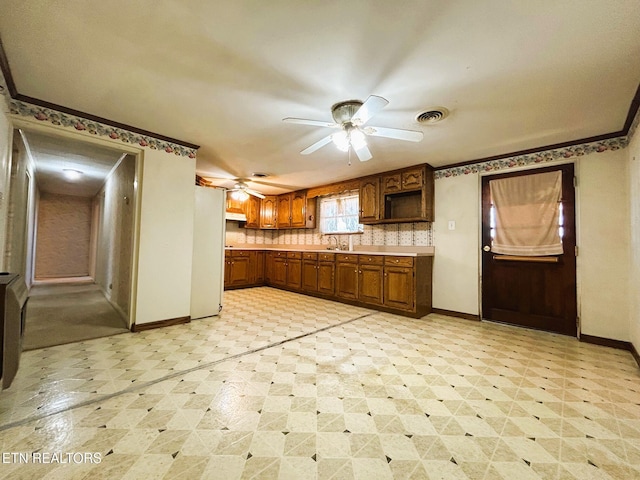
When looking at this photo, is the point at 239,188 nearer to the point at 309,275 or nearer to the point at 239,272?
the point at 239,272

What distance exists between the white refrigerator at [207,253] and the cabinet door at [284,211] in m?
2.63

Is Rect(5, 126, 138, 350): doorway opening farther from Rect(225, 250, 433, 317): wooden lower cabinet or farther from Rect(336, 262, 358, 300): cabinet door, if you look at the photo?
Rect(336, 262, 358, 300): cabinet door

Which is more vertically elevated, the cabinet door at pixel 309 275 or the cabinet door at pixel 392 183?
the cabinet door at pixel 392 183

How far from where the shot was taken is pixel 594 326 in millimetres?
2988

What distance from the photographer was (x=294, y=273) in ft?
18.8

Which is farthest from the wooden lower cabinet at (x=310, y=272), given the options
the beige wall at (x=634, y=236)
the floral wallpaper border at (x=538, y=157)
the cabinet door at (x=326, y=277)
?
the beige wall at (x=634, y=236)

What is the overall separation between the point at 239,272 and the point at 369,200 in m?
3.47

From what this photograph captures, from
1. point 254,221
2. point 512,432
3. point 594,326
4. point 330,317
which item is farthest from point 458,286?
point 254,221

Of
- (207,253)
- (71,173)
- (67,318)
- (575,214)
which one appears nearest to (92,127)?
(207,253)

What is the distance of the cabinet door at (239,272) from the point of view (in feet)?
19.7

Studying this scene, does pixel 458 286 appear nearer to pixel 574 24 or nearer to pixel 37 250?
pixel 574 24

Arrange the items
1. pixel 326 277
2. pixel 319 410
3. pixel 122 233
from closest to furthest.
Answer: pixel 319 410 < pixel 122 233 < pixel 326 277

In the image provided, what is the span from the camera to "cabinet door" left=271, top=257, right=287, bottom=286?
19.7 feet

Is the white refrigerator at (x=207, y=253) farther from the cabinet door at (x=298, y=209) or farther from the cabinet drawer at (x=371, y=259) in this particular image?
the cabinet door at (x=298, y=209)
